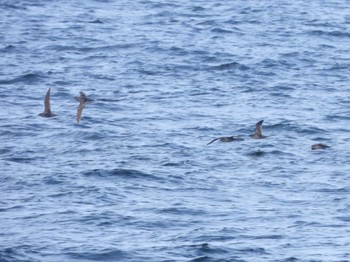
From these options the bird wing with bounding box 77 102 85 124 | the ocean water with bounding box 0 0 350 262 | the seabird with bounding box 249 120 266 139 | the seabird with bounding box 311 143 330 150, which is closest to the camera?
the ocean water with bounding box 0 0 350 262

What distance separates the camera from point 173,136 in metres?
34.4

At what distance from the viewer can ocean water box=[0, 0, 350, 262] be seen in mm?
25703

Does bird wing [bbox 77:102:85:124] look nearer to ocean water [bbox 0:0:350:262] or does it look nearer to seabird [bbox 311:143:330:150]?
ocean water [bbox 0:0:350:262]

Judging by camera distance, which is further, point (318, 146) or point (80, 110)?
point (80, 110)

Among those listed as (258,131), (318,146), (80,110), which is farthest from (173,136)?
(318,146)

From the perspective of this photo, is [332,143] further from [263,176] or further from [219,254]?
[219,254]

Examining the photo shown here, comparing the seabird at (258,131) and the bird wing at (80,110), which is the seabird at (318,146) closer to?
the seabird at (258,131)

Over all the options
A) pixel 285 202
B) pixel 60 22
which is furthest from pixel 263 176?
pixel 60 22

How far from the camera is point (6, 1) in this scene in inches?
2288

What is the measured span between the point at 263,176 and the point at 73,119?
802 cm

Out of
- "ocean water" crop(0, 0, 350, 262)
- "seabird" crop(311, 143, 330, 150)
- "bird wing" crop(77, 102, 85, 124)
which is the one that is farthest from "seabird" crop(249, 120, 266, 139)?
"bird wing" crop(77, 102, 85, 124)

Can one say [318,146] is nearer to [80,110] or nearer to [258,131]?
[258,131]

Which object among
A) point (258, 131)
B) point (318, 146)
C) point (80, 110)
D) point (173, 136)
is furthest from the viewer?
point (80, 110)

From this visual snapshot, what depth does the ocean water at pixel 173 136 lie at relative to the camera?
2570 cm
